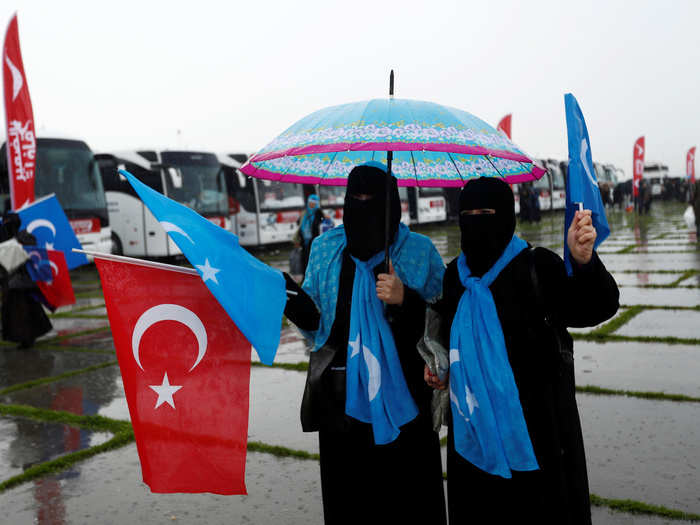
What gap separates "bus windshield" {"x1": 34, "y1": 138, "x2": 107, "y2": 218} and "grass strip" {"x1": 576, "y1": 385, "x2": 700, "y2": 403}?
45.4ft

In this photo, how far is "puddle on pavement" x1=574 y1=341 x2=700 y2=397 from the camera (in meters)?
5.71

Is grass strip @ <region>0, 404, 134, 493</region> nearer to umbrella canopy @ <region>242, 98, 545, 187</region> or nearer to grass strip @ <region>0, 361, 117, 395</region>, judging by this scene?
grass strip @ <region>0, 361, 117, 395</region>

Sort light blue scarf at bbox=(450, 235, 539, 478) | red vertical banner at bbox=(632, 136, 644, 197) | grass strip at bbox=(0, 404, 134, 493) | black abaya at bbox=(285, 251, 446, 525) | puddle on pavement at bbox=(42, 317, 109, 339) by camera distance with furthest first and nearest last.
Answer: red vertical banner at bbox=(632, 136, 644, 197), puddle on pavement at bbox=(42, 317, 109, 339), grass strip at bbox=(0, 404, 134, 493), black abaya at bbox=(285, 251, 446, 525), light blue scarf at bbox=(450, 235, 539, 478)

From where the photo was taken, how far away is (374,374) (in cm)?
275

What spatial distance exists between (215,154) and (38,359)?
46.2ft

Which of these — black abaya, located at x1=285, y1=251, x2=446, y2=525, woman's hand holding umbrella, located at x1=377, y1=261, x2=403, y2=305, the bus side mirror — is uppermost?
the bus side mirror

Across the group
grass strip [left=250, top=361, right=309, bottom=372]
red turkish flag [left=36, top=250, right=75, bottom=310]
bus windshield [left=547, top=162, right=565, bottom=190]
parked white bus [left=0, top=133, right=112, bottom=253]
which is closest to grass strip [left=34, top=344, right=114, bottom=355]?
red turkish flag [left=36, top=250, right=75, bottom=310]

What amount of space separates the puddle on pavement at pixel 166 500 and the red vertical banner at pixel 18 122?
338 inches

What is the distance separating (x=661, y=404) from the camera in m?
5.19

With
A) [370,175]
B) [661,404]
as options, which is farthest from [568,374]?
[661,404]

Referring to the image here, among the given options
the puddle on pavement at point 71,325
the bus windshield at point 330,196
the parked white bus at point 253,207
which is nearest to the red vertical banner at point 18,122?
the puddle on pavement at point 71,325

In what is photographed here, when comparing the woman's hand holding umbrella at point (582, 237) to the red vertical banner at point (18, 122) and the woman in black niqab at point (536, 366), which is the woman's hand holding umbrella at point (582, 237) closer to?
the woman in black niqab at point (536, 366)

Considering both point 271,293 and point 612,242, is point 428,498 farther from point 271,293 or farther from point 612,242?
point 612,242

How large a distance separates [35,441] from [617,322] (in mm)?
6259
